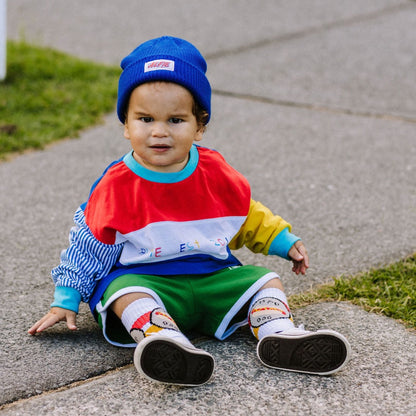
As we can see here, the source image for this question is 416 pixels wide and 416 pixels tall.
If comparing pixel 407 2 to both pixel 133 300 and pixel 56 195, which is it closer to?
pixel 56 195

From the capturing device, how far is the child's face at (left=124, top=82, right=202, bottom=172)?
2.31 metres

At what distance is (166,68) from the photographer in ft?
7.50

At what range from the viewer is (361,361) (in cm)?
231

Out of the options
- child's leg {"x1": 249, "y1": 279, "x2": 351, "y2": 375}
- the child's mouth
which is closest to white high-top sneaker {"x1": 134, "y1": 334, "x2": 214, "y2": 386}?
child's leg {"x1": 249, "y1": 279, "x2": 351, "y2": 375}

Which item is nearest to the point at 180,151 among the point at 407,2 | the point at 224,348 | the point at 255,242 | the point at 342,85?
the point at 255,242

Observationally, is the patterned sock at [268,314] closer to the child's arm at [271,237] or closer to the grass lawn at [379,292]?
the child's arm at [271,237]

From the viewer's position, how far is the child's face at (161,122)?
7.59 ft

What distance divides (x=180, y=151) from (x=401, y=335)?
0.98 m

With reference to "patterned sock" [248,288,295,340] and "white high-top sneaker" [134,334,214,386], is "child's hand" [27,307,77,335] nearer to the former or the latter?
"white high-top sneaker" [134,334,214,386]

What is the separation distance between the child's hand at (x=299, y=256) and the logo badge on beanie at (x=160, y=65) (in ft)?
2.56

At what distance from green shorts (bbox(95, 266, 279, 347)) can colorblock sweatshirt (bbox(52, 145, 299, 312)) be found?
39mm

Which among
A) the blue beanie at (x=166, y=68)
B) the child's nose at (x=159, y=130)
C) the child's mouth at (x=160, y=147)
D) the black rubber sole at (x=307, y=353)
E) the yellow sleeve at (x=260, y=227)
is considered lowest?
the black rubber sole at (x=307, y=353)

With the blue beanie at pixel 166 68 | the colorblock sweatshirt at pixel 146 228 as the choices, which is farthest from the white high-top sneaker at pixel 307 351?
the blue beanie at pixel 166 68

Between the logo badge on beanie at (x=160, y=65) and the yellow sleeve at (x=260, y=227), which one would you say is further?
the yellow sleeve at (x=260, y=227)
